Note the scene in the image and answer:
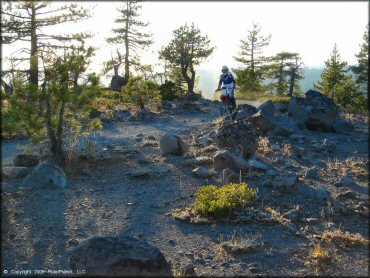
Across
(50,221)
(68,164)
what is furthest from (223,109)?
(50,221)

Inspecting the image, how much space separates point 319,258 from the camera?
16.3 feet

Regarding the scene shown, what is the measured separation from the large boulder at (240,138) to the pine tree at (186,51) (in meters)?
21.3

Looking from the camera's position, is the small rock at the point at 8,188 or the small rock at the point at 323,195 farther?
the small rock at the point at 8,188

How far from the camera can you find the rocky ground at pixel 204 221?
5.09 meters

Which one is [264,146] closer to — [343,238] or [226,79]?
[226,79]

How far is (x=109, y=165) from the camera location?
30.0ft

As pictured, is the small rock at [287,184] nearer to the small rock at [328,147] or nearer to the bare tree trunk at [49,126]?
the small rock at [328,147]

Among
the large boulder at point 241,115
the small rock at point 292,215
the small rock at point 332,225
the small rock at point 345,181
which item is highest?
the large boulder at point 241,115

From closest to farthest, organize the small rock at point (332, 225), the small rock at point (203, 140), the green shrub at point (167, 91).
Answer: the small rock at point (332, 225) < the small rock at point (203, 140) < the green shrub at point (167, 91)

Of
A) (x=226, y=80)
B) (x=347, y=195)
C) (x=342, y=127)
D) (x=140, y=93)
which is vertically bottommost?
(x=347, y=195)

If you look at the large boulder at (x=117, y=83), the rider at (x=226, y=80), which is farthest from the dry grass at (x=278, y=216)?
the large boulder at (x=117, y=83)

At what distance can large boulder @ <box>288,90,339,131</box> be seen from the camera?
12734 mm

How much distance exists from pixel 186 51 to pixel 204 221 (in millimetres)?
26015

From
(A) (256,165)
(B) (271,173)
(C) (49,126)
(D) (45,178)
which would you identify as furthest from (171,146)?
(D) (45,178)
